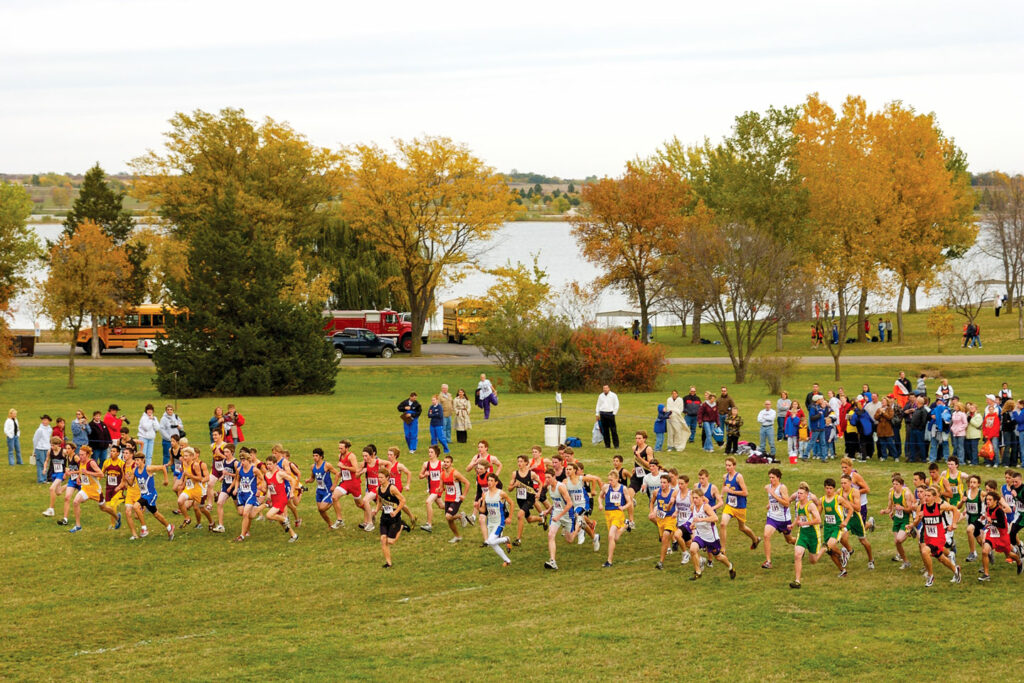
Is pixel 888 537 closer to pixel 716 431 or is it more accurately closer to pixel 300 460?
pixel 716 431

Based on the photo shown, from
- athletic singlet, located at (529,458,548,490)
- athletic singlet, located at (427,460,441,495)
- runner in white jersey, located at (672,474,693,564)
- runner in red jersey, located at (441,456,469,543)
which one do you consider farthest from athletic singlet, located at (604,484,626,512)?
athletic singlet, located at (427,460,441,495)

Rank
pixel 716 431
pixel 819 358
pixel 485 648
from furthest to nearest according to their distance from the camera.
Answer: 1. pixel 819 358
2. pixel 716 431
3. pixel 485 648

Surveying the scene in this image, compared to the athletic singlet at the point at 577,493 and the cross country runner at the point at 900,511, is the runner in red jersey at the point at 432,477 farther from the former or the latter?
the cross country runner at the point at 900,511

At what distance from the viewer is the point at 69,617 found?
16.0 metres

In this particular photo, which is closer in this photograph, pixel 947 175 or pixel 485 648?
pixel 485 648

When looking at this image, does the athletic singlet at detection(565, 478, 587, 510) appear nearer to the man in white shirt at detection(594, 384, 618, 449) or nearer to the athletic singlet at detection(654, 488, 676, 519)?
the athletic singlet at detection(654, 488, 676, 519)

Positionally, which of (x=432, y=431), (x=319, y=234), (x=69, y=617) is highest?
(x=319, y=234)

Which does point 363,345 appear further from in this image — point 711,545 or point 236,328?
point 711,545

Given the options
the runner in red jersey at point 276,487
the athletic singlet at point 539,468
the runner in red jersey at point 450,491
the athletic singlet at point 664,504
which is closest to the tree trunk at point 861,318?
the athletic singlet at point 539,468

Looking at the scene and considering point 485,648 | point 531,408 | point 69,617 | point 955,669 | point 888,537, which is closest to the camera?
point 955,669

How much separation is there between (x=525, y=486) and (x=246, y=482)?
526 cm

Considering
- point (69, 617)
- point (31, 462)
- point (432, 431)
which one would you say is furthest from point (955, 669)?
point (31, 462)

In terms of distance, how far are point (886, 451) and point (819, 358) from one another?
2890 cm

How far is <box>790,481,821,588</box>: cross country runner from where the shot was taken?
54.0 ft
